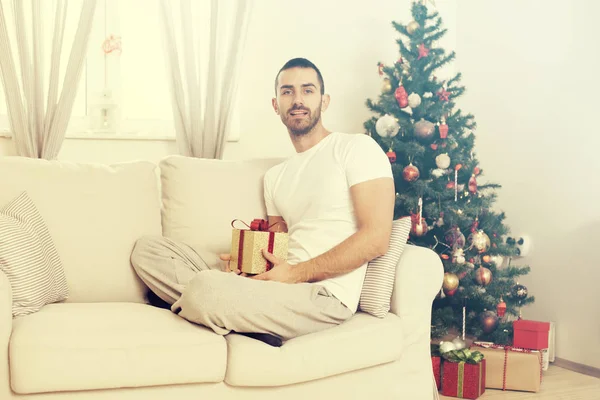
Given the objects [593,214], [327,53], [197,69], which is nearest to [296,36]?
[327,53]

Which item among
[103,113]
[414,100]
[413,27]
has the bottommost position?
[103,113]

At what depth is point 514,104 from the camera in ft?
12.5

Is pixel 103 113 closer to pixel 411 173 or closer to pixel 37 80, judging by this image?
pixel 37 80

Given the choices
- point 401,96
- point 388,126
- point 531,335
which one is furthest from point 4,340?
point 531,335

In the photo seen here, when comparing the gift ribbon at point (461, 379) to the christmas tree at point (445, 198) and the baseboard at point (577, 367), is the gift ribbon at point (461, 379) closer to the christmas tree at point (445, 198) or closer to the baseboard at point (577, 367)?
the christmas tree at point (445, 198)

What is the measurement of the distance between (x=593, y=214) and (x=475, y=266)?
0.59 metres

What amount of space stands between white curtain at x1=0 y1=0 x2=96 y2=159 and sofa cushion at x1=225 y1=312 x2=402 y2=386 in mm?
1570

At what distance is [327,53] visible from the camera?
3.94m

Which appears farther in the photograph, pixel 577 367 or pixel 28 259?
pixel 577 367

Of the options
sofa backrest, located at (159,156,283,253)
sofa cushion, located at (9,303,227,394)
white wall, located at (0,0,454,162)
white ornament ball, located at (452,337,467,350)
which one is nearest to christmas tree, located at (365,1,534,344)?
white ornament ball, located at (452,337,467,350)

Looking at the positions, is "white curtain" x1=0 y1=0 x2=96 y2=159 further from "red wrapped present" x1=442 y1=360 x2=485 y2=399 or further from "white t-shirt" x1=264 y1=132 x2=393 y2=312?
"red wrapped present" x1=442 y1=360 x2=485 y2=399

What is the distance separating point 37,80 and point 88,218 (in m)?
0.94

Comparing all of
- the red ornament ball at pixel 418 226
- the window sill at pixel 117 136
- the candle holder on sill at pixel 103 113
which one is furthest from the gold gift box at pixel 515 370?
the candle holder on sill at pixel 103 113

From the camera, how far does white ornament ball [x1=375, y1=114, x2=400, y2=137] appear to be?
3.39 meters
